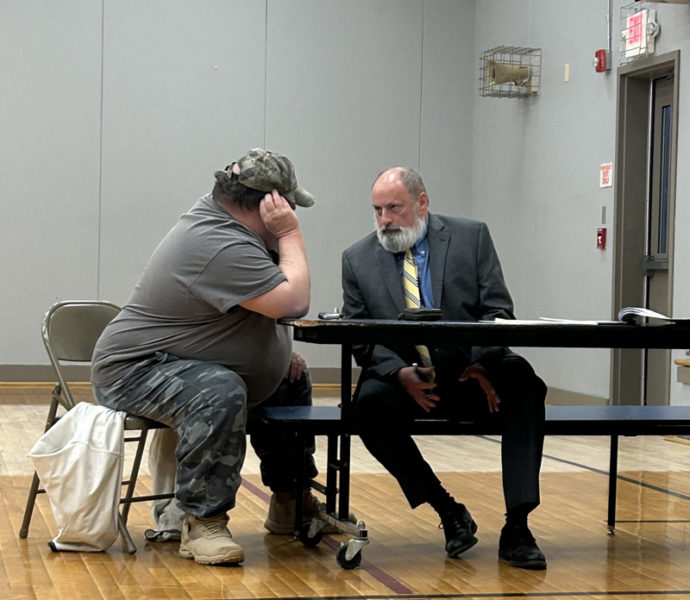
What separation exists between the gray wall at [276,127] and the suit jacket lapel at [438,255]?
14.3 feet

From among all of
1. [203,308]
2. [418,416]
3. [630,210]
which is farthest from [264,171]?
[630,210]

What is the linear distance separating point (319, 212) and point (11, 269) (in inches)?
98.0

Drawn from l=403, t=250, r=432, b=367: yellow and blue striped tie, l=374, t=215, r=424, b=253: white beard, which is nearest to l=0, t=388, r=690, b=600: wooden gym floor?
l=403, t=250, r=432, b=367: yellow and blue striped tie

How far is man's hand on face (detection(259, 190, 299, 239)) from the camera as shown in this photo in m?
3.23

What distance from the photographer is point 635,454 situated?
18.8 feet

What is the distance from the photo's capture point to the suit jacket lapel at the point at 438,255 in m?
3.44

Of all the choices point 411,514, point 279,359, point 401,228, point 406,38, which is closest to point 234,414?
point 279,359

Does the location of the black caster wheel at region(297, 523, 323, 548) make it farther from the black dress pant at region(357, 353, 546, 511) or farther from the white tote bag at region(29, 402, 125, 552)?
the white tote bag at region(29, 402, 125, 552)

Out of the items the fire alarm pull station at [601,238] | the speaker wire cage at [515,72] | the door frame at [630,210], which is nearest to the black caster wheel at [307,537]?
the door frame at [630,210]

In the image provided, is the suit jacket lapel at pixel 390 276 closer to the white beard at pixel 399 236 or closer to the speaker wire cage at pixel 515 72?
the white beard at pixel 399 236

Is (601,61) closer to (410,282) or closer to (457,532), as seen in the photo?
(410,282)

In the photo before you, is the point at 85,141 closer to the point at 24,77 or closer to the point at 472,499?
the point at 24,77

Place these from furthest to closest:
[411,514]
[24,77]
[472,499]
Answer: [24,77]
[472,499]
[411,514]

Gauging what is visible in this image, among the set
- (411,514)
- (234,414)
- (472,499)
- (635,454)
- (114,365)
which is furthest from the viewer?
(635,454)
